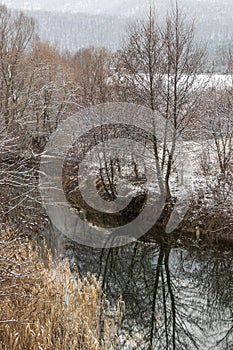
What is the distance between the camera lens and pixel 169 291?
6.72 meters

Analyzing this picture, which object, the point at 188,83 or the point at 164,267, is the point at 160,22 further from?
the point at 164,267

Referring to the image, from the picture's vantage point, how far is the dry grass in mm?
4191

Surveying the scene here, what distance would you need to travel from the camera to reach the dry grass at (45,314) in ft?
13.8

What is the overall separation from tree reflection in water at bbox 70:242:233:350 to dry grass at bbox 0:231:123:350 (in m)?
0.67

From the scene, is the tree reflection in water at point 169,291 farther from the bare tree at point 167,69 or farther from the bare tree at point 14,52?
the bare tree at point 14,52

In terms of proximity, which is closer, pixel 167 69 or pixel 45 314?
pixel 45 314

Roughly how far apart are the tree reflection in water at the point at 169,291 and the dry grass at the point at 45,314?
0.67m

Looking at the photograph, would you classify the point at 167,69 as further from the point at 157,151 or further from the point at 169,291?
the point at 169,291

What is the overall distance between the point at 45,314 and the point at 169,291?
8.73 ft

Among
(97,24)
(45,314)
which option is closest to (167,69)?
(45,314)

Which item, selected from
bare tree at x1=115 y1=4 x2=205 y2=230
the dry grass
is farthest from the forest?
the dry grass

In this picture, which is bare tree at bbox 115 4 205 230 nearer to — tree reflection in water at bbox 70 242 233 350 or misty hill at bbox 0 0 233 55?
tree reflection in water at bbox 70 242 233 350

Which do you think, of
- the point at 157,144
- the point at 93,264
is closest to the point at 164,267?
the point at 93,264

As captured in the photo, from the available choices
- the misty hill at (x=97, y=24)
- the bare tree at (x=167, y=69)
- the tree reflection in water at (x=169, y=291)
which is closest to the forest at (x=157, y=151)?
the bare tree at (x=167, y=69)
